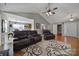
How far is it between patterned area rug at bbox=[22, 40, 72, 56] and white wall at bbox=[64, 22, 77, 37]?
0.24m

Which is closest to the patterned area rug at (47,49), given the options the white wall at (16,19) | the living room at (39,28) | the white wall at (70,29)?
the living room at (39,28)

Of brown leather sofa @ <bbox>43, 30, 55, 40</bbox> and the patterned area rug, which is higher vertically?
brown leather sofa @ <bbox>43, 30, 55, 40</bbox>

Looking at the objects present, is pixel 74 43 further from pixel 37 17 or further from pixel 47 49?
pixel 37 17

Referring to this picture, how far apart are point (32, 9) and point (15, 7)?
32 cm

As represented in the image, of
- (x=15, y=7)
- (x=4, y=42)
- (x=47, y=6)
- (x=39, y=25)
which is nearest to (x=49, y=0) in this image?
(x=47, y=6)

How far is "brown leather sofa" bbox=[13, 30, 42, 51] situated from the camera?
2.23 m

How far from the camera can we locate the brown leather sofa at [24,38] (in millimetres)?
2227

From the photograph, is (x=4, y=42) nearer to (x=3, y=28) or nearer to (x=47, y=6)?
(x=3, y=28)

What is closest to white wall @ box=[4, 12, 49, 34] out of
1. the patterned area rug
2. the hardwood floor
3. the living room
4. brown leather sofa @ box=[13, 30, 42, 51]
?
the living room

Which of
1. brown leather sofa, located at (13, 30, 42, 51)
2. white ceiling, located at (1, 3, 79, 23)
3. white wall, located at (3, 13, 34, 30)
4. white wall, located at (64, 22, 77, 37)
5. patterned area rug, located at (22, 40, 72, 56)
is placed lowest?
patterned area rug, located at (22, 40, 72, 56)

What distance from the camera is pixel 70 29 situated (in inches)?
88.4

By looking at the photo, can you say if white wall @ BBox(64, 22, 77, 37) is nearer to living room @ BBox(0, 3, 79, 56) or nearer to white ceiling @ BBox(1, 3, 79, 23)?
living room @ BBox(0, 3, 79, 56)

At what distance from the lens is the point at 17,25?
2277mm

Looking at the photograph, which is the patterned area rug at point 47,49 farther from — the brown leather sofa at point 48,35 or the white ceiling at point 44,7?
the white ceiling at point 44,7
